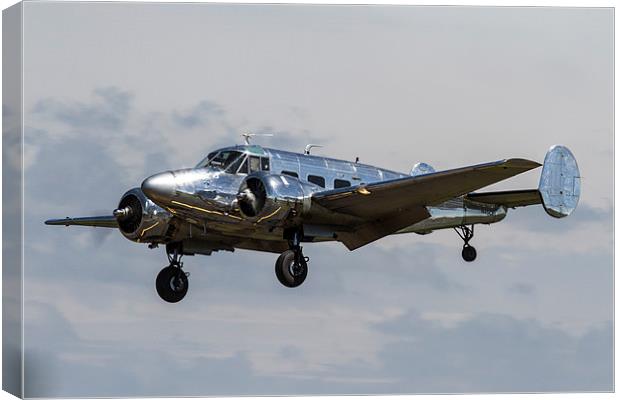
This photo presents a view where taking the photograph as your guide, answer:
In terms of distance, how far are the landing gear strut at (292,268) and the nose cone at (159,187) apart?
6.87ft

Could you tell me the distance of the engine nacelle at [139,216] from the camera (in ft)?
80.3

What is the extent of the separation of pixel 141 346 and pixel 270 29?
209 inches

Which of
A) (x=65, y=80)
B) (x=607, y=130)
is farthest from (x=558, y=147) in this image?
(x=65, y=80)

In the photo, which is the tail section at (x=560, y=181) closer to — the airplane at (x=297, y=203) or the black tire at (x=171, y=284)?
the airplane at (x=297, y=203)

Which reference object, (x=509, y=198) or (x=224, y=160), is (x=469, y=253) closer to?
(x=509, y=198)

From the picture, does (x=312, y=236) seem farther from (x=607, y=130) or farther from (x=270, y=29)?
(x=607, y=130)

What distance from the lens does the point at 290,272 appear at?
23406 millimetres

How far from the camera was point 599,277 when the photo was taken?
2325 centimetres

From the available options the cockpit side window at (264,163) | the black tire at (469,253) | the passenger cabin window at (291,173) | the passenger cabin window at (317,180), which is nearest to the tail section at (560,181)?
the black tire at (469,253)

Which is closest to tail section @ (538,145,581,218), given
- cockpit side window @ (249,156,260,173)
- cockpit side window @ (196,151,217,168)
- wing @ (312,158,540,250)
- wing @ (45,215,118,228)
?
wing @ (312,158,540,250)

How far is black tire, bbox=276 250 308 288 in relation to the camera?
76.8 ft

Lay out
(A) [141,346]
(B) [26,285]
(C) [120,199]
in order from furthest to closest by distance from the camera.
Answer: (C) [120,199], (A) [141,346], (B) [26,285]

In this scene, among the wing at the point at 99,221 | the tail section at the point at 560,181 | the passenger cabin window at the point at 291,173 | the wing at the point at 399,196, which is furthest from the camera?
the wing at the point at 99,221

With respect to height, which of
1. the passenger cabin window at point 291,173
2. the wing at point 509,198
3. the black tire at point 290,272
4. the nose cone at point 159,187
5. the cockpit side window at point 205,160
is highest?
the cockpit side window at point 205,160
